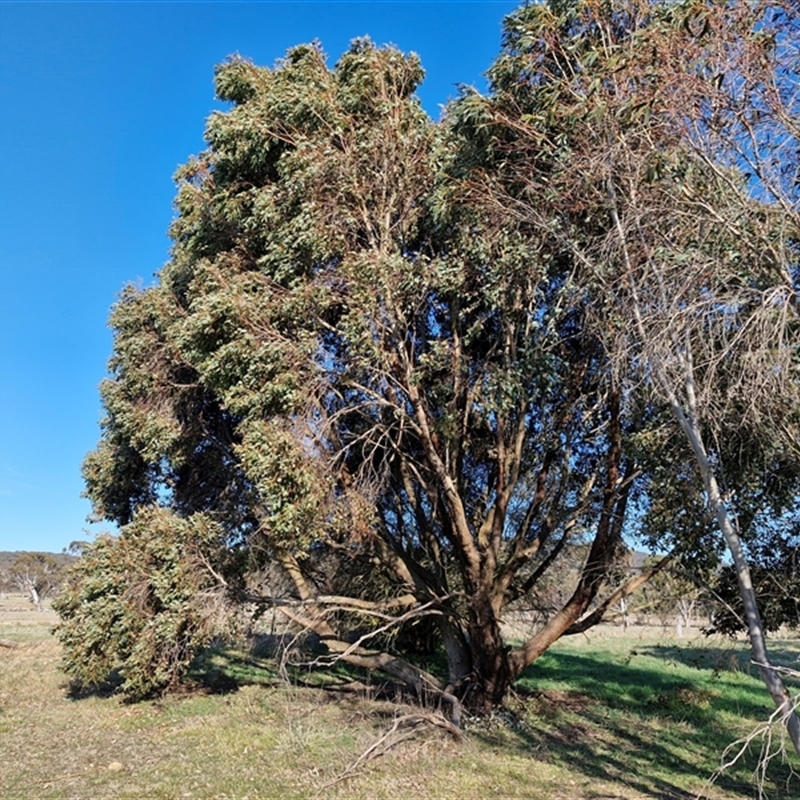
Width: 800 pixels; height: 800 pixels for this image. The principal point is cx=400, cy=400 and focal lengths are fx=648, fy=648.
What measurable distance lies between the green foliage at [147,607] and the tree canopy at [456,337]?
54 mm

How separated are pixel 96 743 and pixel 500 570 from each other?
251 inches

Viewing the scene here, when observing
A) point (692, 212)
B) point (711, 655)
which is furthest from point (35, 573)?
point (692, 212)

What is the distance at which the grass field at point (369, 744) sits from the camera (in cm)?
694

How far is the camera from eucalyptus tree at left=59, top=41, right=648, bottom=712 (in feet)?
28.6

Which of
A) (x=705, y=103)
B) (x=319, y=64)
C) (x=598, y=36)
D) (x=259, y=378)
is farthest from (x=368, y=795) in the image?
(x=319, y=64)

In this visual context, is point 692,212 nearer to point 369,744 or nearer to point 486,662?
point 369,744

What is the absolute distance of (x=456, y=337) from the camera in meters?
9.53

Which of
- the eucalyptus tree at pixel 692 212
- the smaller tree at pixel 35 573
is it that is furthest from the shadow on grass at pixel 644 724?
the smaller tree at pixel 35 573

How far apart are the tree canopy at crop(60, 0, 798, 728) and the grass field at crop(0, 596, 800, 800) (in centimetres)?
95

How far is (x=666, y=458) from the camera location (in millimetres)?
7422

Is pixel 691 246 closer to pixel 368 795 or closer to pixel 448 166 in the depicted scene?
pixel 448 166

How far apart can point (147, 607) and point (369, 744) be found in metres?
4.53

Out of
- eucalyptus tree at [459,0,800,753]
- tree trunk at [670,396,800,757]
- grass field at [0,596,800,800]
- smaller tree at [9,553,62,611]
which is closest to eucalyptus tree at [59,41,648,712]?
grass field at [0,596,800,800]

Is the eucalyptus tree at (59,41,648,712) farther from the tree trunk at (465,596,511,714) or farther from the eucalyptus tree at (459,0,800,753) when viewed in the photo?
the eucalyptus tree at (459,0,800,753)
